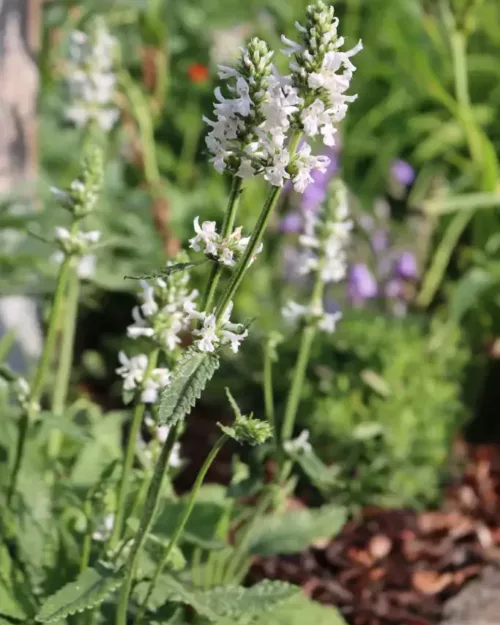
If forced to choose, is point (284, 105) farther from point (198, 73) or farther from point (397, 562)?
point (198, 73)

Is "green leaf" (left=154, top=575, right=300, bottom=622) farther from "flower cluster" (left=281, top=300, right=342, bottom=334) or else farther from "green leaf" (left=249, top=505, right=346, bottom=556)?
"flower cluster" (left=281, top=300, right=342, bottom=334)

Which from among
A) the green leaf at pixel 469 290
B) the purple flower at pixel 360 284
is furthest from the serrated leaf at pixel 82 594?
the purple flower at pixel 360 284

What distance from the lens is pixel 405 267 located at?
9.54 ft

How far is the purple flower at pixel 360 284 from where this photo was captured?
109 inches

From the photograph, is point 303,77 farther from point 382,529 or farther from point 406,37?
point 406,37

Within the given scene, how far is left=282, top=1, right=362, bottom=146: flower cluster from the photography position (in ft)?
3.08

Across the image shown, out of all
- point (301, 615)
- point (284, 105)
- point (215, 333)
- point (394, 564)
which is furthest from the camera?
point (394, 564)

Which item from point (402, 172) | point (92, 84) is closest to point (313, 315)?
point (92, 84)

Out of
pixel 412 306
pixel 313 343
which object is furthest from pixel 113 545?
pixel 412 306

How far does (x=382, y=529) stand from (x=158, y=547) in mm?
797

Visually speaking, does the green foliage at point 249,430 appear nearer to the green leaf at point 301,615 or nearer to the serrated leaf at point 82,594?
the serrated leaf at point 82,594

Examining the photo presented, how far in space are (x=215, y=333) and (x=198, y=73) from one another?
8.13 feet

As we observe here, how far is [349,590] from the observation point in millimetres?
1837

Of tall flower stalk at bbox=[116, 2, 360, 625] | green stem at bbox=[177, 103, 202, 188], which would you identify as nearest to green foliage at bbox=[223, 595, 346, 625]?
tall flower stalk at bbox=[116, 2, 360, 625]
